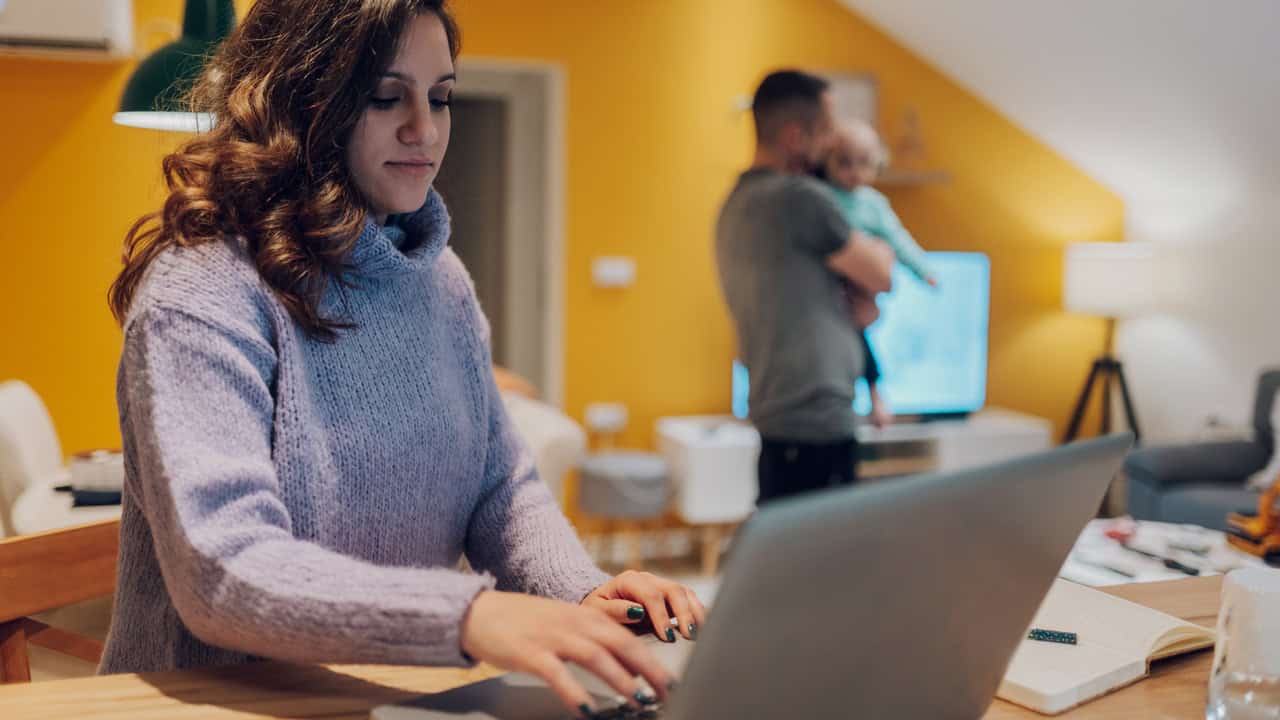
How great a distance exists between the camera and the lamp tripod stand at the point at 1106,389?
505 cm

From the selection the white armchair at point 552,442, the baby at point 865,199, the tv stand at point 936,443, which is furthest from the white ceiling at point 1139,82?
the white armchair at point 552,442

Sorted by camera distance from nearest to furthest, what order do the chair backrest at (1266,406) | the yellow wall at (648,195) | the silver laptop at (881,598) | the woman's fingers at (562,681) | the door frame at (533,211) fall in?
the silver laptop at (881,598) < the woman's fingers at (562,681) < the yellow wall at (648,195) < the chair backrest at (1266,406) < the door frame at (533,211)

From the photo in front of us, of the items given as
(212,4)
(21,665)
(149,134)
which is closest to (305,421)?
(21,665)

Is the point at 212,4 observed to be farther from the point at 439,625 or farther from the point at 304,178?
the point at 439,625

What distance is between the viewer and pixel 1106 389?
524cm

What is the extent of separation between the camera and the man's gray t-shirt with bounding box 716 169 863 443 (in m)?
2.46

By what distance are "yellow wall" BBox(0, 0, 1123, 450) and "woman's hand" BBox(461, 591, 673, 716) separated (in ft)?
11.2

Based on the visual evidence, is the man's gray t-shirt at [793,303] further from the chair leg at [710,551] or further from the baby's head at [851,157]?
the chair leg at [710,551]

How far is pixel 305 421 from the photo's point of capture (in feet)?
3.12

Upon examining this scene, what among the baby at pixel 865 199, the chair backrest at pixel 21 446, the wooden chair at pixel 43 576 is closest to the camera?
the wooden chair at pixel 43 576

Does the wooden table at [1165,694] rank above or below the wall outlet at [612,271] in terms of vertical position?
below

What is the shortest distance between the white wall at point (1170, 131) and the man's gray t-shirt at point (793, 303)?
222 centimetres

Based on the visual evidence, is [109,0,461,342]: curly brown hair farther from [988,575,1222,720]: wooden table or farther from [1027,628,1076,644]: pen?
[1027,628,1076,644]: pen

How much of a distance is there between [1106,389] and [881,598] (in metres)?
5.07
